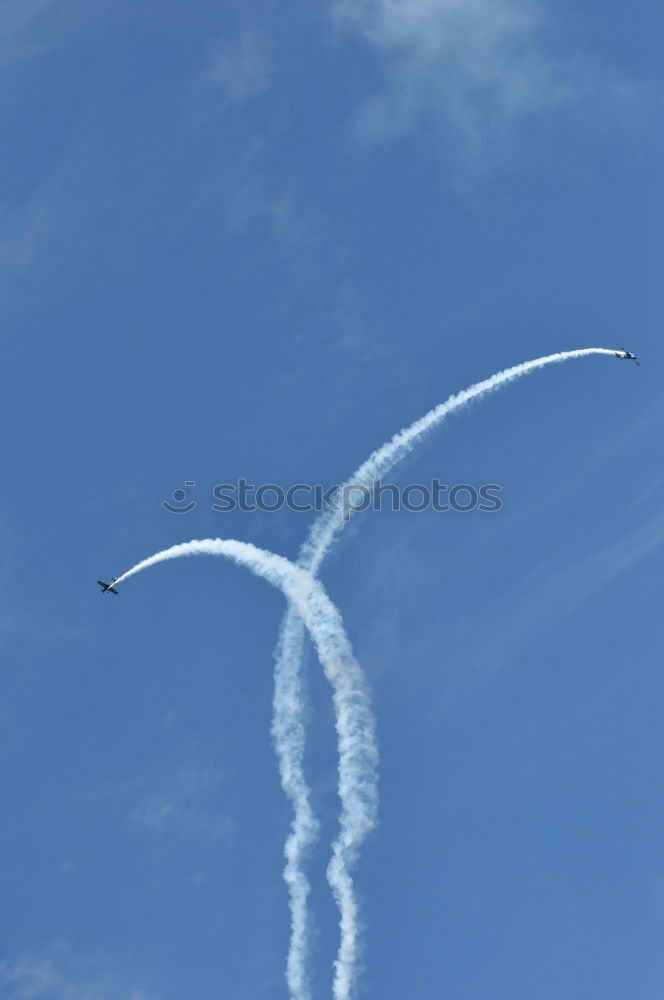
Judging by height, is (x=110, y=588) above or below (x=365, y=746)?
above

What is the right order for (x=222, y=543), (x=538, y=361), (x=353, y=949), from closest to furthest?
(x=353, y=949) < (x=222, y=543) < (x=538, y=361)

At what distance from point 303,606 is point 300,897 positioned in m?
23.9

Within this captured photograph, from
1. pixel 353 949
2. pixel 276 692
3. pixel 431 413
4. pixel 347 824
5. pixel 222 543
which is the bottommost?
pixel 353 949

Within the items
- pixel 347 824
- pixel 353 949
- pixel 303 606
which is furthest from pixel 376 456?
pixel 353 949

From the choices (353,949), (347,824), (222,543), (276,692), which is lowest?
(353,949)

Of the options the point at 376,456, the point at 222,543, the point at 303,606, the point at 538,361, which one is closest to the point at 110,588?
the point at 222,543

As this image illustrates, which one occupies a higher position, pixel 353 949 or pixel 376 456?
pixel 376 456

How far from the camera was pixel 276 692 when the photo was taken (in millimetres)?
111250

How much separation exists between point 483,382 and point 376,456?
12777 mm

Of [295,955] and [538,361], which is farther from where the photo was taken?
[538,361]

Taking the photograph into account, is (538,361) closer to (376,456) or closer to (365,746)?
(376,456)

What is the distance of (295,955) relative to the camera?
10825 cm

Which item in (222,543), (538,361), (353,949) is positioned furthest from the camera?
(538,361)

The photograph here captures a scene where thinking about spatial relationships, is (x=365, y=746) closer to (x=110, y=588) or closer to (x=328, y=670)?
(x=328, y=670)
